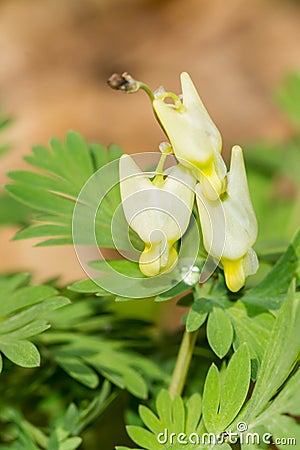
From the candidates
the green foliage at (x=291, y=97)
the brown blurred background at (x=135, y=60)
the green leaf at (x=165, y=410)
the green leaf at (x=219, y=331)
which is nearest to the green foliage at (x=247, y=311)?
the green leaf at (x=219, y=331)

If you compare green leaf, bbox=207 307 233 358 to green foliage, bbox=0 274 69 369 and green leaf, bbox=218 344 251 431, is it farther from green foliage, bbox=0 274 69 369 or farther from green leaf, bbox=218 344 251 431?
green foliage, bbox=0 274 69 369

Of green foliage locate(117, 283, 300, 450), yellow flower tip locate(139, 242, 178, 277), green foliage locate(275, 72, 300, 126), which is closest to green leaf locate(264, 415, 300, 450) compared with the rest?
green foliage locate(117, 283, 300, 450)

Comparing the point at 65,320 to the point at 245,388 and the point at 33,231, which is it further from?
the point at 245,388

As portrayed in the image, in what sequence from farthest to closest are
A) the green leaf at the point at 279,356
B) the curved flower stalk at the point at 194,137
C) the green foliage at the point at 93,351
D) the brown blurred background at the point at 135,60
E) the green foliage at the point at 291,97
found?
the brown blurred background at the point at 135,60 → the green foliage at the point at 291,97 → the green foliage at the point at 93,351 → the curved flower stalk at the point at 194,137 → the green leaf at the point at 279,356

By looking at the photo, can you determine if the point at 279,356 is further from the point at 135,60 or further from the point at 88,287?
the point at 135,60

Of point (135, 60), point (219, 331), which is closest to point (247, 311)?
point (219, 331)

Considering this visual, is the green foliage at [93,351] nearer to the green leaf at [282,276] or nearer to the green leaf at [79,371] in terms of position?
the green leaf at [79,371]
